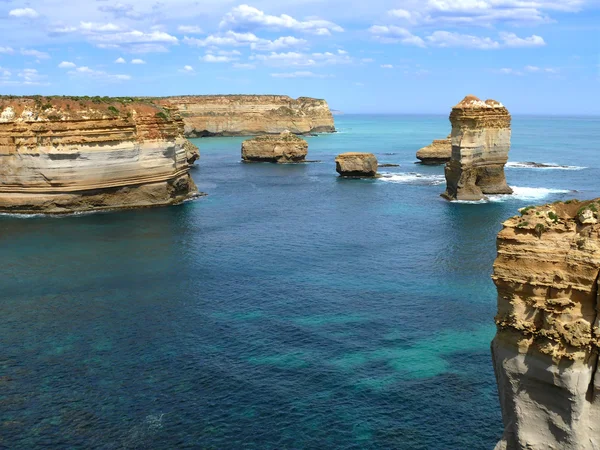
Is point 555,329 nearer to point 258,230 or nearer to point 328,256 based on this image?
point 328,256

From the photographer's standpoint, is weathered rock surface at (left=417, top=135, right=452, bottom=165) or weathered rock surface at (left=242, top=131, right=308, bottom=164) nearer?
weathered rock surface at (left=417, top=135, right=452, bottom=165)

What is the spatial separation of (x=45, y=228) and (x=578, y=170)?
297 ft

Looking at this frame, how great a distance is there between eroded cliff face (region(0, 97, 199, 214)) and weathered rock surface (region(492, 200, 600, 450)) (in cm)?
6070

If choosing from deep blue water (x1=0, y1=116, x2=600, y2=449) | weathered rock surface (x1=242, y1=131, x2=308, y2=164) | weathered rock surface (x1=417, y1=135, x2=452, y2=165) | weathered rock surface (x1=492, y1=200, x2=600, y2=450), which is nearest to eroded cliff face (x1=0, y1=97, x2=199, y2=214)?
deep blue water (x1=0, y1=116, x2=600, y2=449)

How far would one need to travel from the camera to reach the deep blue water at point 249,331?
2522 centimetres

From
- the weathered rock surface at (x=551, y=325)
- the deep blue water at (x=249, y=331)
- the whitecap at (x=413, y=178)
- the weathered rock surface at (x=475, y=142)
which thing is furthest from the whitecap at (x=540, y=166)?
the weathered rock surface at (x=551, y=325)

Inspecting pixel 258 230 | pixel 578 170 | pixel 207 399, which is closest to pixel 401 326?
pixel 207 399

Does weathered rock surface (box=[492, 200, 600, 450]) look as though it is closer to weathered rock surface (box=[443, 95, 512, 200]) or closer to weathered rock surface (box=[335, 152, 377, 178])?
weathered rock surface (box=[443, 95, 512, 200])

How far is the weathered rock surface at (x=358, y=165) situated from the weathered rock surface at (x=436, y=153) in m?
25.9

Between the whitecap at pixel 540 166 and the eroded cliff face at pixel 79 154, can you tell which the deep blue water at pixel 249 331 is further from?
the whitecap at pixel 540 166

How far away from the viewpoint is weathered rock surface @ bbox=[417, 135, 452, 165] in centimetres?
12294

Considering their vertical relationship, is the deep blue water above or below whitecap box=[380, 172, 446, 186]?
below

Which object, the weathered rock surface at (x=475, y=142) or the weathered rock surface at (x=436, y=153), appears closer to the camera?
the weathered rock surface at (x=475, y=142)

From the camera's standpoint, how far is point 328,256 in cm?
5122
